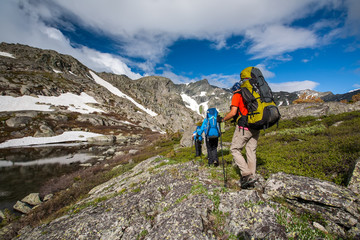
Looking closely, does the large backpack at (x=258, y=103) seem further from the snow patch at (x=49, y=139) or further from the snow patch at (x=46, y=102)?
the snow patch at (x=46, y=102)

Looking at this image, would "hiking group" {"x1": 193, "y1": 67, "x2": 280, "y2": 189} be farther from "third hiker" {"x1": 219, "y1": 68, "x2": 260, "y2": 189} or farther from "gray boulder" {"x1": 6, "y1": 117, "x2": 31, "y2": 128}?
"gray boulder" {"x1": 6, "y1": 117, "x2": 31, "y2": 128}

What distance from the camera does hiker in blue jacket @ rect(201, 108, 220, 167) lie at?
9.58m

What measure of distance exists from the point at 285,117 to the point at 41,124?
79.2 metres

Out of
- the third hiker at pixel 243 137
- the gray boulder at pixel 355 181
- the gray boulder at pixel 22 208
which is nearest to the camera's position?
the gray boulder at pixel 355 181

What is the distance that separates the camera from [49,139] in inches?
2064

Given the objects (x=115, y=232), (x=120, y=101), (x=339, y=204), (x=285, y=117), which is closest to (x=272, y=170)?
(x=339, y=204)

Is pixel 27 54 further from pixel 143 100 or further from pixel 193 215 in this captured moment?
pixel 193 215

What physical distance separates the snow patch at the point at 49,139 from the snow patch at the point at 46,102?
112 ft

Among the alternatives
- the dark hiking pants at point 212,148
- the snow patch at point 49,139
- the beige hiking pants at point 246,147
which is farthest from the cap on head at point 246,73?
the snow patch at point 49,139

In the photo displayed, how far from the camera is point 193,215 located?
5.17 meters

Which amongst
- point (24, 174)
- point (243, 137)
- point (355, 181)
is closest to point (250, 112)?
point (243, 137)

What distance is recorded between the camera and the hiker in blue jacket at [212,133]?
31.4 ft

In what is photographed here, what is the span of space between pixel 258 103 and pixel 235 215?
3779 mm

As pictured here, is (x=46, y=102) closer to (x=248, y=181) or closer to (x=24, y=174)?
(x=24, y=174)
